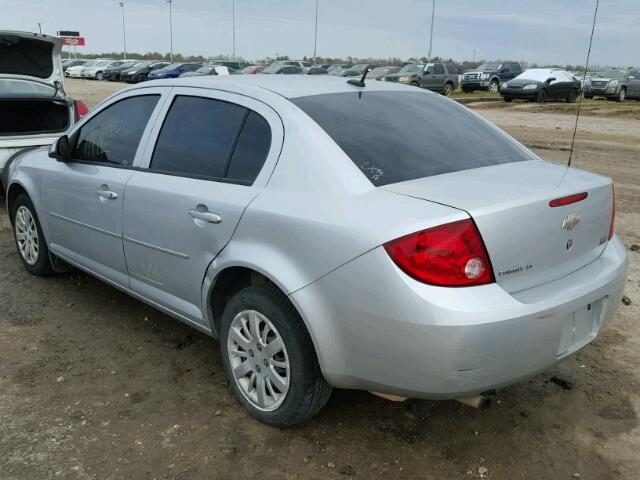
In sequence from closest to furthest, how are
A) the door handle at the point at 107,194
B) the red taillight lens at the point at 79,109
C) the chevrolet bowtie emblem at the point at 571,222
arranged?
the chevrolet bowtie emblem at the point at 571,222 < the door handle at the point at 107,194 < the red taillight lens at the point at 79,109

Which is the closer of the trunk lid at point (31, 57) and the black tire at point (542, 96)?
the trunk lid at point (31, 57)

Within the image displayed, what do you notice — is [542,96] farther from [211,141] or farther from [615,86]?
[211,141]

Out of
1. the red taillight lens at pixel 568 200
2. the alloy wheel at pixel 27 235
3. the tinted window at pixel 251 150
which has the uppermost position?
the tinted window at pixel 251 150

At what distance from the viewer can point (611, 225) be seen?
10.4 ft

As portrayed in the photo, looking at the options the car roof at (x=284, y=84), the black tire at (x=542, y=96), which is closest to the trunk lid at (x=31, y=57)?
the car roof at (x=284, y=84)

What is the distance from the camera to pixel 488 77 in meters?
31.6

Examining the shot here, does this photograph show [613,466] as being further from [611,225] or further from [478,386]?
[611,225]

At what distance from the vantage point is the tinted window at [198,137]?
328cm

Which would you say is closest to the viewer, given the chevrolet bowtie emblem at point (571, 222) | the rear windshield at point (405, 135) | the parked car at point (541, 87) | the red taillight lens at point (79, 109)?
the chevrolet bowtie emblem at point (571, 222)

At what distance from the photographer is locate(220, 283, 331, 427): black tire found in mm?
2807

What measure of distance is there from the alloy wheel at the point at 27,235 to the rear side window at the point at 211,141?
6.38 feet

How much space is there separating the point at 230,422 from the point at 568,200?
6.35 ft

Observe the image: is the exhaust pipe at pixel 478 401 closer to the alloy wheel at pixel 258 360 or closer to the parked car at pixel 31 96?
the alloy wheel at pixel 258 360

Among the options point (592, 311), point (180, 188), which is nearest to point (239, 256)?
point (180, 188)
